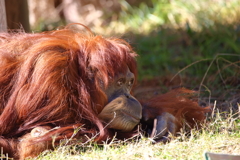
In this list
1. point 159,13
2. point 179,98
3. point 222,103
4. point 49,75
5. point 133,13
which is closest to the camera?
point 49,75

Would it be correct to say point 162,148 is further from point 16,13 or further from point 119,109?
point 16,13

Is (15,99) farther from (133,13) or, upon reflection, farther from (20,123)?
(133,13)

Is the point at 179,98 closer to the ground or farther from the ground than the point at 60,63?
closer to the ground

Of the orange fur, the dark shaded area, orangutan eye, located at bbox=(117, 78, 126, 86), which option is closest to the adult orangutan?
orangutan eye, located at bbox=(117, 78, 126, 86)

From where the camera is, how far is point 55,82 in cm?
217

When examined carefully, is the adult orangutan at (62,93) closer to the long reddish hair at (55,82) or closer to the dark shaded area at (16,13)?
the long reddish hair at (55,82)

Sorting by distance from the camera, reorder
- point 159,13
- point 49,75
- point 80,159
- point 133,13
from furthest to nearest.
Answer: point 133,13 < point 159,13 < point 49,75 < point 80,159

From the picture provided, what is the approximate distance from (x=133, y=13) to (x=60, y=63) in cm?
481

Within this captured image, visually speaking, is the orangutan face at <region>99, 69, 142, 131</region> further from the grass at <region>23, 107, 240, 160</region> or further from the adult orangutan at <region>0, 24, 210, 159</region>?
the grass at <region>23, 107, 240, 160</region>

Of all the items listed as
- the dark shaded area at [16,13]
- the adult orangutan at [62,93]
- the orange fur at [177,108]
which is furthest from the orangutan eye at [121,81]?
the dark shaded area at [16,13]

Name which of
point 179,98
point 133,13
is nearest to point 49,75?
point 179,98

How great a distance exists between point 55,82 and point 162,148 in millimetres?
647

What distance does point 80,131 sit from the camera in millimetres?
2217

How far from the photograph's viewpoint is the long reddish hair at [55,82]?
2154 millimetres
